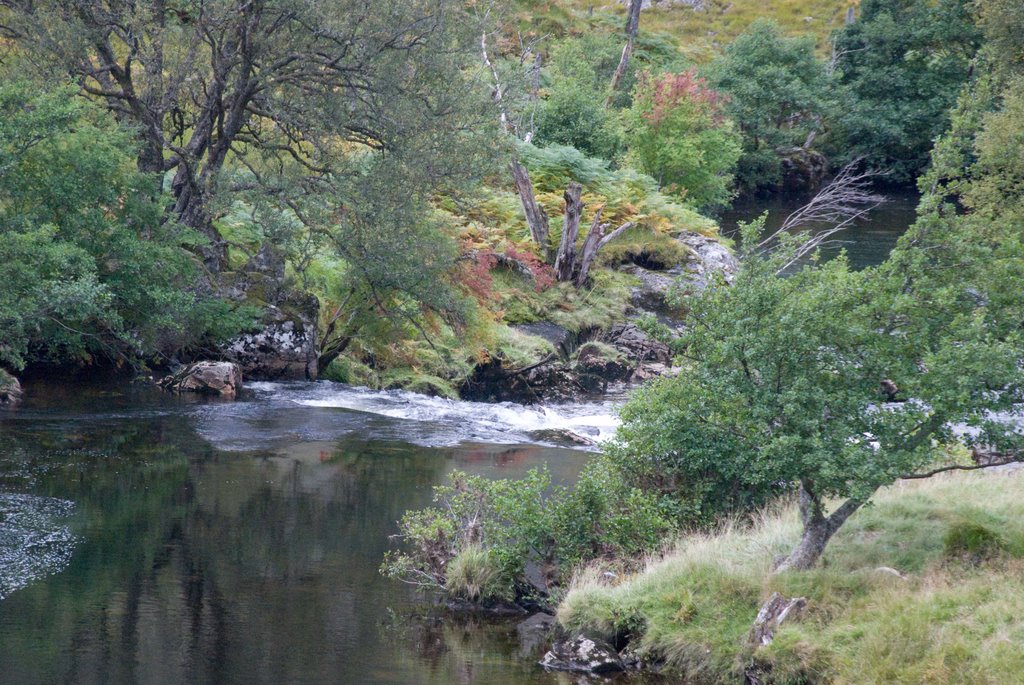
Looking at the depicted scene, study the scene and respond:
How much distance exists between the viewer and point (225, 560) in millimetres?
14383

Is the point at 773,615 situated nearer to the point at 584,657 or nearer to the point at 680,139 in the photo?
the point at 584,657

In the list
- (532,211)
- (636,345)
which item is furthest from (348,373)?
(532,211)

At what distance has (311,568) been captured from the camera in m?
14.4

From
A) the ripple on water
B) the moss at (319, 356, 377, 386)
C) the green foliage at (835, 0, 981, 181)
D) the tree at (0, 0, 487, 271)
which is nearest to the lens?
the ripple on water

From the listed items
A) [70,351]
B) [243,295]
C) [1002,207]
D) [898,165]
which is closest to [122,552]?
[70,351]

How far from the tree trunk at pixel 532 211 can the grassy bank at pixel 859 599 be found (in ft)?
69.2

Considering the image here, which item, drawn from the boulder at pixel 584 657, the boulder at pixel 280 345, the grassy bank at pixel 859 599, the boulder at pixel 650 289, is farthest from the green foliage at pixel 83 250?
the boulder at pixel 650 289

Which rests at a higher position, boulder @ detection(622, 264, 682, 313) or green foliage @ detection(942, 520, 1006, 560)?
boulder @ detection(622, 264, 682, 313)

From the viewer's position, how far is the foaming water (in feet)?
74.1

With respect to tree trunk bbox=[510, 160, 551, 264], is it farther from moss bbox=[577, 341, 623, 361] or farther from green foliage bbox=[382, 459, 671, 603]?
green foliage bbox=[382, 459, 671, 603]

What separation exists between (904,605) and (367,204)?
16.7m

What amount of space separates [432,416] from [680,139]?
21.0 meters

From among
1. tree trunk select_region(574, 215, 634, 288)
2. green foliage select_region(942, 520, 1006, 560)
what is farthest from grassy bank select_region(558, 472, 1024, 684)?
tree trunk select_region(574, 215, 634, 288)

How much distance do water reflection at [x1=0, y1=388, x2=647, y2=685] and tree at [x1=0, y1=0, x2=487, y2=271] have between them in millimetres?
6972
